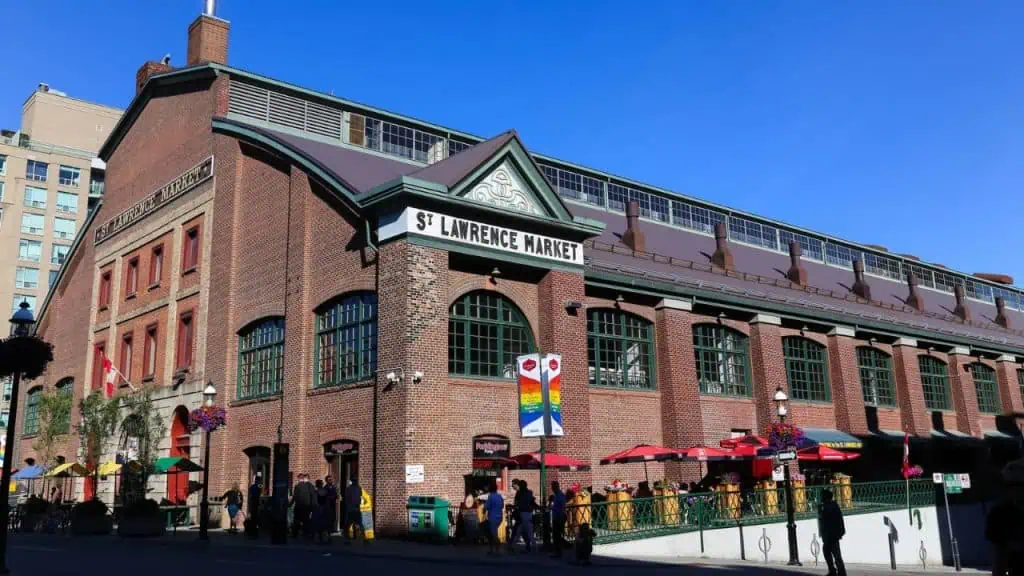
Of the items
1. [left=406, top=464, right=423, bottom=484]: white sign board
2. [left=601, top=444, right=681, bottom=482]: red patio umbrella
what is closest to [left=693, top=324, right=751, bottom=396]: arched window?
[left=601, top=444, right=681, bottom=482]: red patio umbrella

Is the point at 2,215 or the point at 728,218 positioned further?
the point at 2,215

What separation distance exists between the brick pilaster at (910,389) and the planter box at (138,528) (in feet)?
101

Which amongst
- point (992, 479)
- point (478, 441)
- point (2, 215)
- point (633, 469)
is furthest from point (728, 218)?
point (2, 215)

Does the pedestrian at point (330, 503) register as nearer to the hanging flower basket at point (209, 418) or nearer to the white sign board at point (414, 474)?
the white sign board at point (414, 474)

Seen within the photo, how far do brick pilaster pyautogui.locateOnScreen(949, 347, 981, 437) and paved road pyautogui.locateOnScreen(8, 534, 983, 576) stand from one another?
89.2ft

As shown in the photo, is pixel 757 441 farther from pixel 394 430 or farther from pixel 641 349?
pixel 394 430

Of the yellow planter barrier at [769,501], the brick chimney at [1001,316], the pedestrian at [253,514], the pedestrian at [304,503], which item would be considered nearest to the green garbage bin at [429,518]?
the pedestrian at [304,503]

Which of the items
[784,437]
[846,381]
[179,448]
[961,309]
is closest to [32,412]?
[179,448]

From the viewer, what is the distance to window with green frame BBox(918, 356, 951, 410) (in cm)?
4272

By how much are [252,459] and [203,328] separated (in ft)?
18.0

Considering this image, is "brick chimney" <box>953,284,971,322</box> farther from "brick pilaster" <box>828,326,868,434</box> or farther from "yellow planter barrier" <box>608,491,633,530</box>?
"yellow planter barrier" <box>608,491,633,530</box>

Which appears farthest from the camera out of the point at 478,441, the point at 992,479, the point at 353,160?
the point at 992,479

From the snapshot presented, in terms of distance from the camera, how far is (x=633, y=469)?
2972 centimetres

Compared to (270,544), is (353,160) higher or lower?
higher
